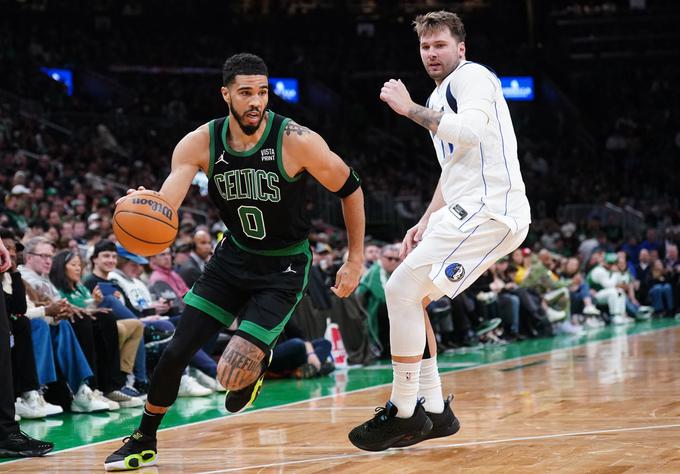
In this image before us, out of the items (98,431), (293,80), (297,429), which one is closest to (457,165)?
(297,429)

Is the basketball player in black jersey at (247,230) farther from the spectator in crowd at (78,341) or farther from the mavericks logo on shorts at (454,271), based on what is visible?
the spectator in crowd at (78,341)

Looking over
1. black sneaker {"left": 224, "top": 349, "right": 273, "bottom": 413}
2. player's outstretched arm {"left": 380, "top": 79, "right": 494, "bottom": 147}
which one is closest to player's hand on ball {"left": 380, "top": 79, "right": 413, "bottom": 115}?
player's outstretched arm {"left": 380, "top": 79, "right": 494, "bottom": 147}

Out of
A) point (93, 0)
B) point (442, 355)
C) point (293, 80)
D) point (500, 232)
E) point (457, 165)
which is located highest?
point (93, 0)

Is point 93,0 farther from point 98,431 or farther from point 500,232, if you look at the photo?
point 500,232

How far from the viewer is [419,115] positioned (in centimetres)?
548

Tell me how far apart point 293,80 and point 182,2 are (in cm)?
436

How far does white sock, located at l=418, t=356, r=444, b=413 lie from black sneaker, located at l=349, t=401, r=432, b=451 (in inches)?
9.3

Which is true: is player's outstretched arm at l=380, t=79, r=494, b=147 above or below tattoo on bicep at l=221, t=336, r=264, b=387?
above

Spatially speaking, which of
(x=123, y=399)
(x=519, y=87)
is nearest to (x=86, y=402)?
(x=123, y=399)

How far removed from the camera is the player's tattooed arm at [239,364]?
18.1 ft

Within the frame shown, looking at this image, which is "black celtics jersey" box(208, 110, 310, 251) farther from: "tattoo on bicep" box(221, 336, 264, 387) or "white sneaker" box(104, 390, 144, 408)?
"white sneaker" box(104, 390, 144, 408)

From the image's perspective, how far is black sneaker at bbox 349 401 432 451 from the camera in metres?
5.76

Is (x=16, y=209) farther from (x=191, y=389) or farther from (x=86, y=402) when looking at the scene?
(x=86, y=402)

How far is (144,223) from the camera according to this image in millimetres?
5289
